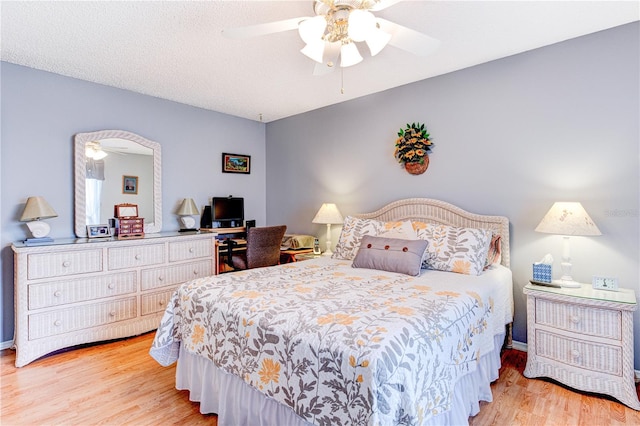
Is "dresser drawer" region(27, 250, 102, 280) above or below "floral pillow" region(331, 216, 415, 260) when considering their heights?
below

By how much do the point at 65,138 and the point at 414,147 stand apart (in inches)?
133

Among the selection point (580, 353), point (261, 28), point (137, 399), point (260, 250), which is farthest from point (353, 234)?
point (137, 399)

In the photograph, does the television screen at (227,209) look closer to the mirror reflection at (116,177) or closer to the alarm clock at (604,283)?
the mirror reflection at (116,177)

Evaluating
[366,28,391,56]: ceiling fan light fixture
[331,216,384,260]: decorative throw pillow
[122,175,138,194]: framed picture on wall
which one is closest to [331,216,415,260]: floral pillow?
[331,216,384,260]: decorative throw pillow

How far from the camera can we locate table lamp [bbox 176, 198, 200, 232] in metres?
3.96

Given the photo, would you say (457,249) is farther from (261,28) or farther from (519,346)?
(261,28)

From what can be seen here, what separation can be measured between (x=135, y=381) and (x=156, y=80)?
2.68 metres

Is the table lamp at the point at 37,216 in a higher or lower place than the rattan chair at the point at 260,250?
higher

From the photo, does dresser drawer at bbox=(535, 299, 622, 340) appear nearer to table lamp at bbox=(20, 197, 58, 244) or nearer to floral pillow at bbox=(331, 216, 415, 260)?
floral pillow at bbox=(331, 216, 415, 260)

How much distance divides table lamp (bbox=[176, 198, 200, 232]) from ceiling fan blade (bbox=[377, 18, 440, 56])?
9.69ft

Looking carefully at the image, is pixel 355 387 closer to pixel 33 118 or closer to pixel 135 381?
pixel 135 381

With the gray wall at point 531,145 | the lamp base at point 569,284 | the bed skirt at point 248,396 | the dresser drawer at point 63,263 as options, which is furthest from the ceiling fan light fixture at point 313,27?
the dresser drawer at point 63,263

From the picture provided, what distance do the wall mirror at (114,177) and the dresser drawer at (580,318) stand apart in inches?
148

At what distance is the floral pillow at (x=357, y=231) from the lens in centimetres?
301
